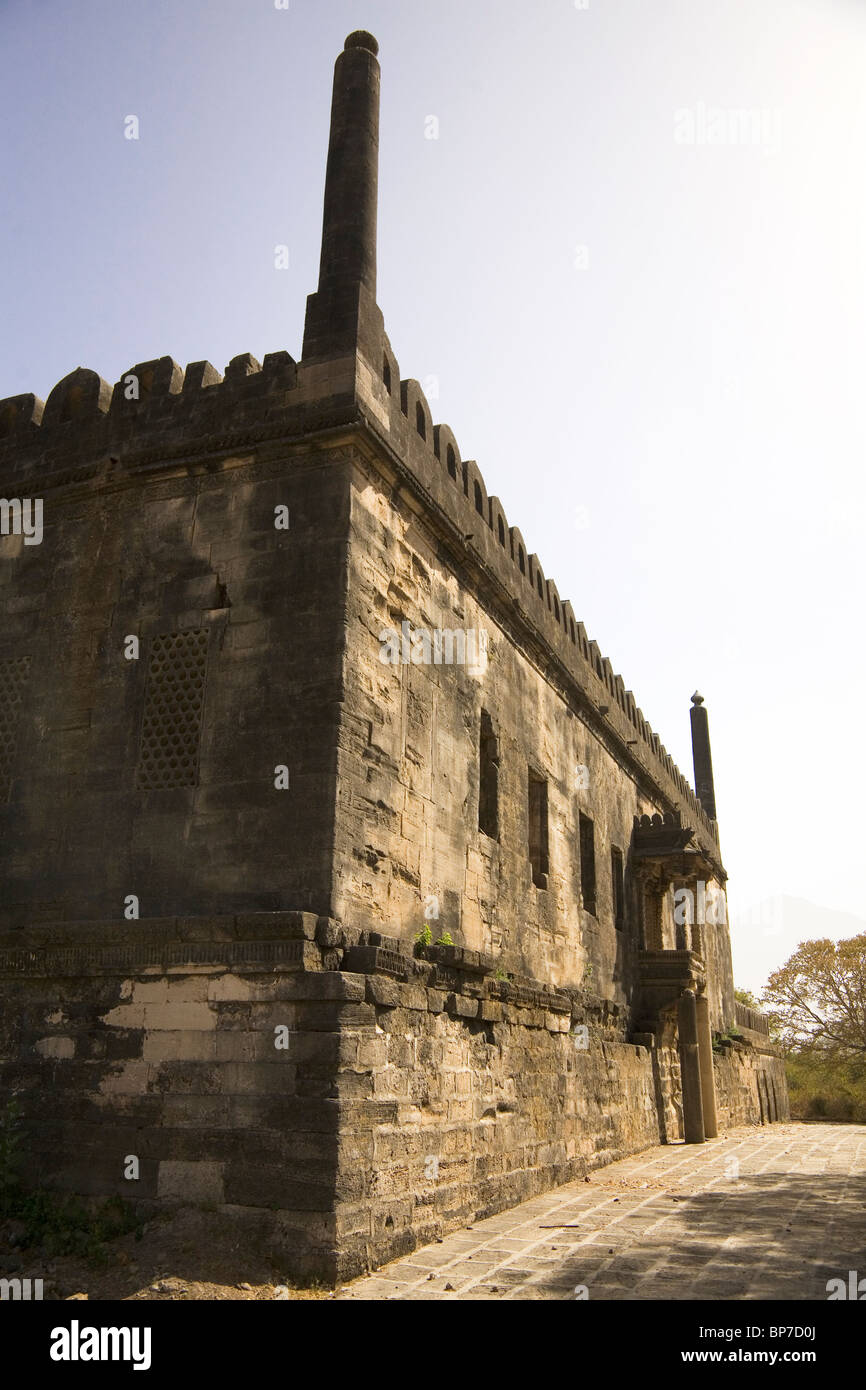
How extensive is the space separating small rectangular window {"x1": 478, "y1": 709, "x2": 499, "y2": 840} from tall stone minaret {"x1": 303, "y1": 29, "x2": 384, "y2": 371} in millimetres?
3837

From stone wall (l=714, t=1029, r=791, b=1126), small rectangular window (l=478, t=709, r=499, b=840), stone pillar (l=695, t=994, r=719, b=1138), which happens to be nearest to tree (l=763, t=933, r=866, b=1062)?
stone wall (l=714, t=1029, r=791, b=1126)

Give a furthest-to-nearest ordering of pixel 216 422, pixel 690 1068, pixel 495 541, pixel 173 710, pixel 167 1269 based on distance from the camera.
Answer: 1. pixel 690 1068
2. pixel 495 541
3. pixel 216 422
4. pixel 173 710
5. pixel 167 1269

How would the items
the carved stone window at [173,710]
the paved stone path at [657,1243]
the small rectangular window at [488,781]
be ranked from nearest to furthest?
the paved stone path at [657,1243]
the carved stone window at [173,710]
the small rectangular window at [488,781]

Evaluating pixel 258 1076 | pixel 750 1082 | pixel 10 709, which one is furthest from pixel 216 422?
pixel 750 1082

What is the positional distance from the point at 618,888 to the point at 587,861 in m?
1.91

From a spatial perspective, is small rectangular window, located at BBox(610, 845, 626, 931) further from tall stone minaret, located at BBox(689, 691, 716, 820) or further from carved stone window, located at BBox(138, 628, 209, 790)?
tall stone minaret, located at BBox(689, 691, 716, 820)

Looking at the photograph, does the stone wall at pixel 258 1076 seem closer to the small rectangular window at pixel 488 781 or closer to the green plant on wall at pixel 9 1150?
the green plant on wall at pixel 9 1150

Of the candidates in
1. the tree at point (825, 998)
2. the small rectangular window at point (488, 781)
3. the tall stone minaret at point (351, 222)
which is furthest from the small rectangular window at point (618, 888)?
the tree at point (825, 998)

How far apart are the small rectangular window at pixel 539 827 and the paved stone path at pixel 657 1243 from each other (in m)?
3.35

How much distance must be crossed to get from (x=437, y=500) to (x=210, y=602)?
2571 millimetres

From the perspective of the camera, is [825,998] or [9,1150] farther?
[825,998]

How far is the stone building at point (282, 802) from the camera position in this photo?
6.79 m

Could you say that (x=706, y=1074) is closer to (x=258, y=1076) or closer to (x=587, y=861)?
(x=587, y=861)

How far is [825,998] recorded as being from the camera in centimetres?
3338
